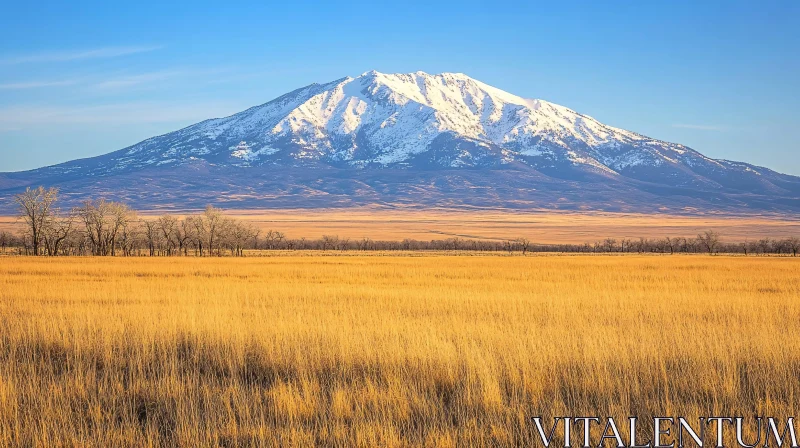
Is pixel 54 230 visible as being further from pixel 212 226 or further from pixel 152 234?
pixel 212 226

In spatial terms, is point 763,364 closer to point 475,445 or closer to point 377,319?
point 475,445

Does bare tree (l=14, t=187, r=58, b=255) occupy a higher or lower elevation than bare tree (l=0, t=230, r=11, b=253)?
higher

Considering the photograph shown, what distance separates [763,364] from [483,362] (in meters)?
4.31

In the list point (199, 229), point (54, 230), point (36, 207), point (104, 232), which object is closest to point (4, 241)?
point (104, 232)

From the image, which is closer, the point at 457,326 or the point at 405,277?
the point at 457,326

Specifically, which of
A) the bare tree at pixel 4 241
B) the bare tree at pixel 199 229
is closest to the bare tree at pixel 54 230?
the bare tree at pixel 199 229

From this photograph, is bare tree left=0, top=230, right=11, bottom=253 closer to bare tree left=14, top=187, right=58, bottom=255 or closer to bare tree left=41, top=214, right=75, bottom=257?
bare tree left=41, top=214, right=75, bottom=257

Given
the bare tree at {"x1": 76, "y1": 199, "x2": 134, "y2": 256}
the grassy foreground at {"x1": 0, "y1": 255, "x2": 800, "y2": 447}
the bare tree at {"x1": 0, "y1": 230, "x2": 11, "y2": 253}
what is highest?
the bare tree at {"x1": 76, "y1": 199, "x2": 134, "y2": 256}

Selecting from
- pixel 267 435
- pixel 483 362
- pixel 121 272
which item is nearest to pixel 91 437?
pixel 267 435

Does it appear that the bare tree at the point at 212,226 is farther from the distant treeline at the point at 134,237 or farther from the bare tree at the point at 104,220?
the bare tree at the point at 104,220

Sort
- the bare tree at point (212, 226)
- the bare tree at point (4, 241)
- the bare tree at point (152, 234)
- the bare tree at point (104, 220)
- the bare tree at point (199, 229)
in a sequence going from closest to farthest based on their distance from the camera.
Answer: the bare tree at point (104, 220)
the bare tree at point (152, 234)
the bare tree at point (199, 229)
the bare tree at point (212, 226)
the bare tree at point (4, 241)

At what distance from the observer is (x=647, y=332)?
13.9 m

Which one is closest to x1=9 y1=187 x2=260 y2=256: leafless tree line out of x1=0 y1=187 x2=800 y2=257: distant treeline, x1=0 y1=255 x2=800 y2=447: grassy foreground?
x1=0 y1=187 x2=800 y2=257: distant treeline

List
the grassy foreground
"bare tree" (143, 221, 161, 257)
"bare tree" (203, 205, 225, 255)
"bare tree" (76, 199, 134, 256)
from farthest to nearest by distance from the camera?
"bare tree" (203, 205, 225, 255) → "bare tree" (143, 221, 161, 257) → "bare tree" (76, 199, 134, 256) → the grassy foreground
